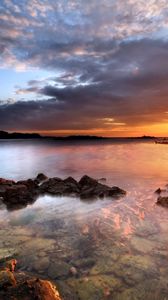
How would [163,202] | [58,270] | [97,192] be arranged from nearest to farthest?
1. [58,270]
2. [163,202]
3. [97,192]

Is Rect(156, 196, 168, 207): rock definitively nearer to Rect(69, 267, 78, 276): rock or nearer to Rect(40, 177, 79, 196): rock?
Rect(40, 177, 79, 196): rock

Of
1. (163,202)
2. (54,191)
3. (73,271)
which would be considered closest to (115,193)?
(163,202)

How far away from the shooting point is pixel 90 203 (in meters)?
18.2

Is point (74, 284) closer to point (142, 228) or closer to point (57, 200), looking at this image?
point (142, 228)

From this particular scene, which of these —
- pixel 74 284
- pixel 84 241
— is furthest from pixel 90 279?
pixel 84 241

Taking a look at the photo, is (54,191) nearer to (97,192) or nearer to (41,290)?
(97,192)

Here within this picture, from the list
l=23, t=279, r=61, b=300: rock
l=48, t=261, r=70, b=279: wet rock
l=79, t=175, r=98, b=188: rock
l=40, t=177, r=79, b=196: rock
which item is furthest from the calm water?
l=79, t=175, r=98, b=188: rock

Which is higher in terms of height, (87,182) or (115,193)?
(87,182)

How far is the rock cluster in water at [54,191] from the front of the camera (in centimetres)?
1854

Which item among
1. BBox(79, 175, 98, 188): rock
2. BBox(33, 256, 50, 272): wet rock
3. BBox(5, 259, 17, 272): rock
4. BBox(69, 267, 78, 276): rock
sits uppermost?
BBox(79, 175, 98, 188): rock

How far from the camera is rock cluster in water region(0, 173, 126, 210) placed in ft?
60.8

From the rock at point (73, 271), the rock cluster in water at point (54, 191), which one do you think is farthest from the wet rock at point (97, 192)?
the rock at point (73, 271)

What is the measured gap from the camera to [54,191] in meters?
21.0

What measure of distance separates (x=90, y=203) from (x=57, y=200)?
2.33 m
